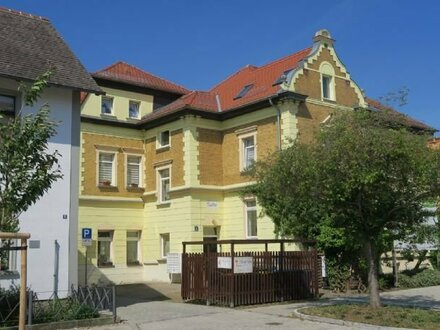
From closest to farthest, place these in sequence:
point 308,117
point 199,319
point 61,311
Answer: point 61,311, point 199,319, point 308,117

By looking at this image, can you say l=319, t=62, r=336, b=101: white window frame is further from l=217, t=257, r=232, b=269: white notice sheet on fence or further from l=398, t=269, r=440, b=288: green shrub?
l=217, t=257, r=232, b=269: white notice sheet on fence

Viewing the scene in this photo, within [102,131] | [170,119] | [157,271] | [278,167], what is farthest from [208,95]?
[278,167]

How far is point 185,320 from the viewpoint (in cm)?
1540

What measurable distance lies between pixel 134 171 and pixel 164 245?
4622 millimetres

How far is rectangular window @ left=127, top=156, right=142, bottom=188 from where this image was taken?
32.0 metres

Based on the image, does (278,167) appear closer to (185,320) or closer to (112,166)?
(185,320)

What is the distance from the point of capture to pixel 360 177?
13.8 meters

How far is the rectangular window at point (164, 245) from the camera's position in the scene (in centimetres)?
3034

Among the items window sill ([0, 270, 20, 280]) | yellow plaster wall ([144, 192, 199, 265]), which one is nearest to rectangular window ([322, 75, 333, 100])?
yellow plaster wall ([144, 192, 199, 265])

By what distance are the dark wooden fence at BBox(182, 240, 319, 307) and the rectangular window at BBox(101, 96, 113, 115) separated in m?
13.7

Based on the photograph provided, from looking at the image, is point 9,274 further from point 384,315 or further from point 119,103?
point 119,103

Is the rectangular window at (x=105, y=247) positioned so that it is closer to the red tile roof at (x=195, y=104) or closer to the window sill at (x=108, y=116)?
the window sill at (x=108, y=116)

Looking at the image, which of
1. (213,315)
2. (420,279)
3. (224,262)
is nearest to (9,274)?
(213,315)

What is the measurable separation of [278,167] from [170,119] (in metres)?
15.2
